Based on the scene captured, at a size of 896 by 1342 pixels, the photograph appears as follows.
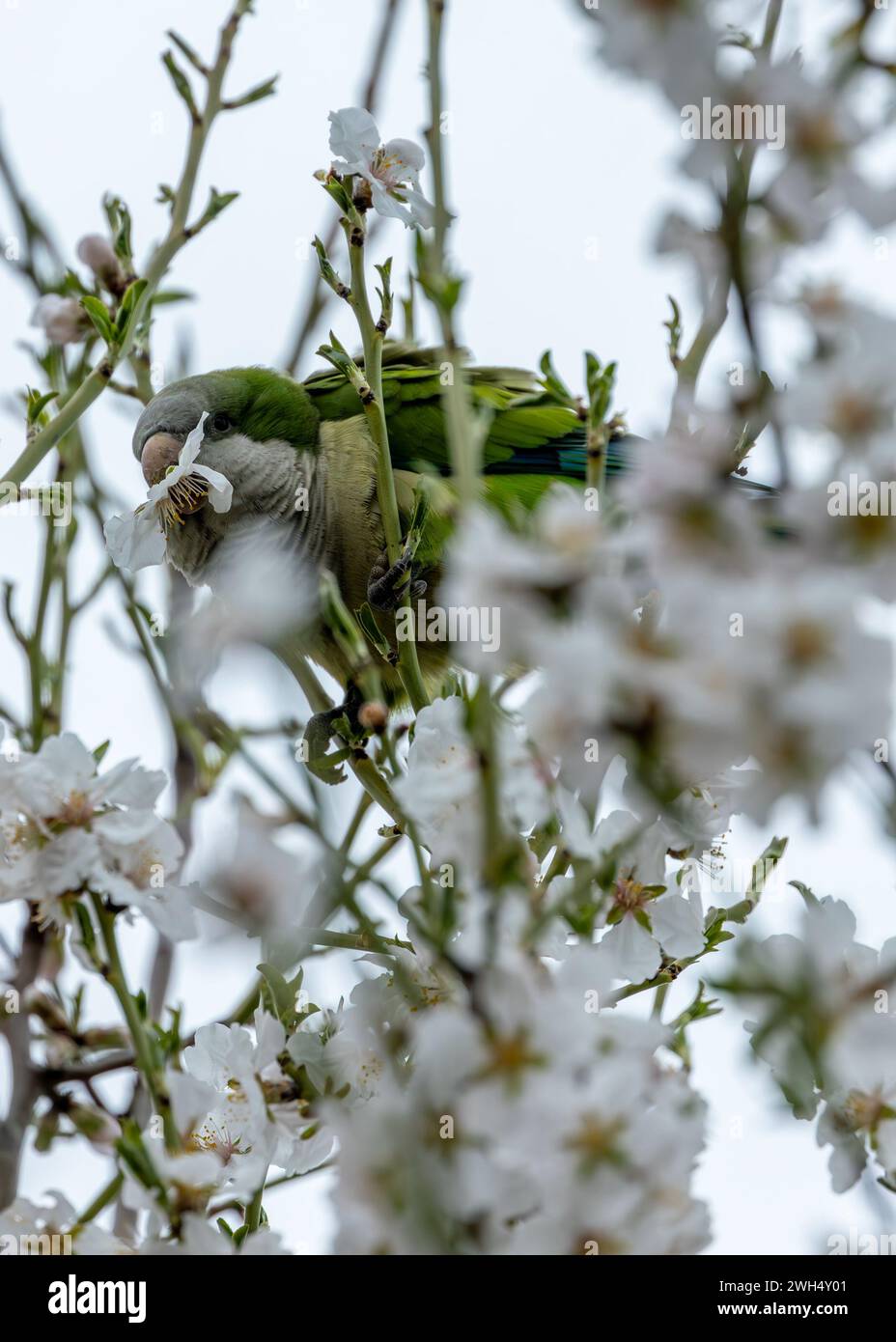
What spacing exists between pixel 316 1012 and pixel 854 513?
861mm

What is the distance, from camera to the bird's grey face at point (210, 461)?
2.76 meters

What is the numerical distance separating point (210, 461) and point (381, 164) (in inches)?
57.8

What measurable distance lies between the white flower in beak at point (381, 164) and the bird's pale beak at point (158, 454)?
1148mm

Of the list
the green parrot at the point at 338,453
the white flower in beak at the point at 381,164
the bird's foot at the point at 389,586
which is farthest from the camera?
the green parrot at the point at 338,453

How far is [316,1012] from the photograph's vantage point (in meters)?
1.37

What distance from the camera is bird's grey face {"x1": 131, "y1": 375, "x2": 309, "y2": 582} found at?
9.04 feet

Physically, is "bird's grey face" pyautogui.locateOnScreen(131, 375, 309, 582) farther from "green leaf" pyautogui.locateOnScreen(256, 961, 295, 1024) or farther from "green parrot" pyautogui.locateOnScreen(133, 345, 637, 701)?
"green leaf" pyautogui.locateOnScreen(256, 961, 295, 1024)

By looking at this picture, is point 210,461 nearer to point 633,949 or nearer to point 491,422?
point 491,422

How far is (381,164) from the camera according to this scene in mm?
1630

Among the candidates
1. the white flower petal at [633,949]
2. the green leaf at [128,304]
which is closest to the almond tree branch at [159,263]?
the green leaf at [128,304]

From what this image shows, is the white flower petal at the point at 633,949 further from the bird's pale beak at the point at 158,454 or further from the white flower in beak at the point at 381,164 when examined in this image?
the bird's pale beak at the point at 158,454

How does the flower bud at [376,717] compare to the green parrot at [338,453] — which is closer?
the flower bud at [376,717]

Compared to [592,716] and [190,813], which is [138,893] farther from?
[190,813]

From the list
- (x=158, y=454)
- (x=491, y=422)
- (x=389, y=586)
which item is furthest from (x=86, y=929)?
(x=491, y=422)
